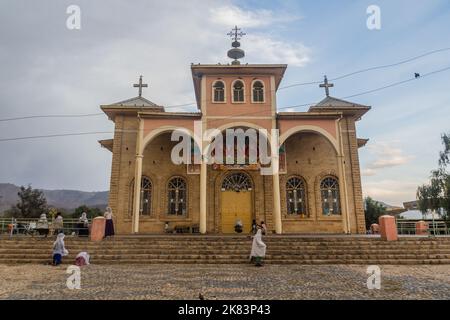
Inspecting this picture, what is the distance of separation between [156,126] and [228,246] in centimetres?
738

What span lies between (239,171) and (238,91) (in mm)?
4412

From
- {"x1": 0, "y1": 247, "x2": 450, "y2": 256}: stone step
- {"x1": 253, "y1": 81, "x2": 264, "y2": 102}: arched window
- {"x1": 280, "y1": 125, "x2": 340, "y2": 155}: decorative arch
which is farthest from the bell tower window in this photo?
{"x1": 0, "y1": 247, "x2": 450, "y2": 256}: stone step

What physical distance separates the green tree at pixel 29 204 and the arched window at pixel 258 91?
32.1 meters

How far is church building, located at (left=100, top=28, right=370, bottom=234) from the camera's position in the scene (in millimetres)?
15938

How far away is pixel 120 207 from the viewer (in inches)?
648

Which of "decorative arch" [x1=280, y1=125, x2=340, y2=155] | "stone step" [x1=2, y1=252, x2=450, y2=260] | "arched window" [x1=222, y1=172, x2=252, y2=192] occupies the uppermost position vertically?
"decorative arch" [x1=280, y1=125, x2=340, y2=155]

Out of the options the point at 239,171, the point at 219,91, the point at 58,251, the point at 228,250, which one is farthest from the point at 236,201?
the point at 58,251

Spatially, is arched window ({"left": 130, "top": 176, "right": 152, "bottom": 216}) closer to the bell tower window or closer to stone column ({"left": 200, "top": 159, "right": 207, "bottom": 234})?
stone column ({"left": 200, "top": 159, "right": 207, "bottom": 234})

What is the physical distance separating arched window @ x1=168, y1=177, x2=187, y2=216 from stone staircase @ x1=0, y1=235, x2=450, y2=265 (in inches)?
209

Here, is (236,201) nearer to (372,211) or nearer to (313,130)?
(313,130)

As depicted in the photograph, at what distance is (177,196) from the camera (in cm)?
1730

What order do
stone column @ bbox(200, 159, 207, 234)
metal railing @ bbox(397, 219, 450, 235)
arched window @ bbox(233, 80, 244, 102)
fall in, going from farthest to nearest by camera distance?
arched window @ bbox(233, 80, 244, 102) < stone column @ bbox(200, 159, 207, 234) < metal railing @ bbox(397, 219, 450, 235)
